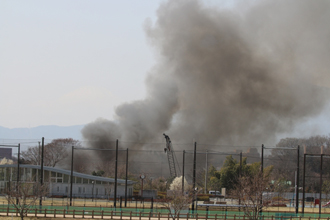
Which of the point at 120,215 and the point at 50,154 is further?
the point at 50,154

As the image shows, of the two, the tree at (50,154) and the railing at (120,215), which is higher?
the tree at (50,154)

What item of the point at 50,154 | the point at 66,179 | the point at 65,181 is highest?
the point at 50,154

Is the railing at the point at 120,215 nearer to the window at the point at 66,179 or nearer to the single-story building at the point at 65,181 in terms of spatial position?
the single-story building at the point at 65,181

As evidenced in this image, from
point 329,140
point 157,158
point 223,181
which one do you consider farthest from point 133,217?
point 329,140

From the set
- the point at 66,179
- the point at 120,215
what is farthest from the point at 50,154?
the point at 120,215

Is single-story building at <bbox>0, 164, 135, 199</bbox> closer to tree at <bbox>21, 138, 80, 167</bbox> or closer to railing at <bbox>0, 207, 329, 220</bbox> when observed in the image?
railing at <bbox>0, 207, 329, 220</bbox>

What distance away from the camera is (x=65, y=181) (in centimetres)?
5253

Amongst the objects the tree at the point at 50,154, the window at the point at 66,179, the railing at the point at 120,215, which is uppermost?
the tree at the point at 50,154

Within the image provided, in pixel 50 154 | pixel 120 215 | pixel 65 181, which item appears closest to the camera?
pixel 120 215

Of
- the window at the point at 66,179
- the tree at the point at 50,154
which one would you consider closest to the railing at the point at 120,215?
the window at the point at 66,179

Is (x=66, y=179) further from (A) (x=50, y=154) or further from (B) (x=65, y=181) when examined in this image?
(A) (x=50, y=154)

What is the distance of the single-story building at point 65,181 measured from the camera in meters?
51.9

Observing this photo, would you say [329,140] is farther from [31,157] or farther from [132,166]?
[31,157]

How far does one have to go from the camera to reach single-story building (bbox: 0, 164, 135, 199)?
170 ft
